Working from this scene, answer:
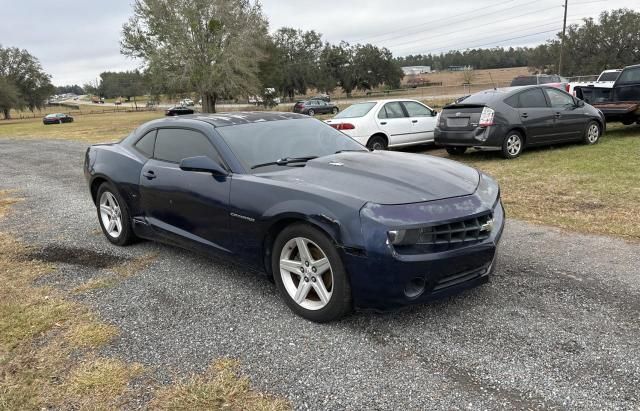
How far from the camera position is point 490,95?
1041 cm

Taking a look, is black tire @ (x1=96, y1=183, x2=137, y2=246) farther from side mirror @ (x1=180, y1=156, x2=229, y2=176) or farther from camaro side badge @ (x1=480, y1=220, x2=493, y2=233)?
camaro side badge @ (x1=480, y1=220, x2=493, y2=233)

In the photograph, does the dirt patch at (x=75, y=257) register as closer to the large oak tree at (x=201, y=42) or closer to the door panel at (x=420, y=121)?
the door panel at (x=420, y=121)

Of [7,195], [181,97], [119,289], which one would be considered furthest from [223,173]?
[181,97]

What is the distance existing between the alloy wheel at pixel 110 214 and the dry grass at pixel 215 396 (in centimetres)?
299

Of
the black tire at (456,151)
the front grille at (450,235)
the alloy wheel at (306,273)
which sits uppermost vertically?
the front grille at (450,235)

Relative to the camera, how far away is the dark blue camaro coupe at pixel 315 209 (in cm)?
313

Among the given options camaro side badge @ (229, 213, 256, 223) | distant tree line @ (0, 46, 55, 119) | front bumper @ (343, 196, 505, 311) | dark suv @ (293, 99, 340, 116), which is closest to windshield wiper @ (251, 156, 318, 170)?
camaro side badge @ (229, 213, 256, 223)

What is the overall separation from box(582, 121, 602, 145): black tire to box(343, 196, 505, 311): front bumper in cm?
932

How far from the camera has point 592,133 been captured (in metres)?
11.3

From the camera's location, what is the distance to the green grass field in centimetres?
583

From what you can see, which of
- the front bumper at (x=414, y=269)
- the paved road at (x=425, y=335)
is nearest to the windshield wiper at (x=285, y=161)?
the paved road at (x=425, y=335)

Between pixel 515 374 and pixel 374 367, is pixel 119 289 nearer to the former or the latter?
pixel 374 367

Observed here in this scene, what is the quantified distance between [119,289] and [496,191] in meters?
3.21

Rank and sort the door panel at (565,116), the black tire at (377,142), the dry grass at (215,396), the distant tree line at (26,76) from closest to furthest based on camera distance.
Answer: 1. the dry grass at (215,396)
2. the door panel at (565,116)
3. the black tire at (377,142)
4. the distant tree line at (26,76)
